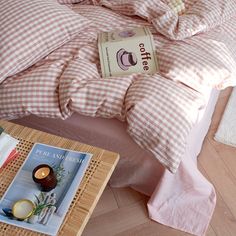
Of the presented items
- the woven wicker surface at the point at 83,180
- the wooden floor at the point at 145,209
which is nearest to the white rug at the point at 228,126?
the wooden floor at the point at 145,209

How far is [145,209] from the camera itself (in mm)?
1307

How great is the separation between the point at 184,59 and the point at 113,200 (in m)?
0.63

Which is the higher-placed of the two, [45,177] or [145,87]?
[145,87]

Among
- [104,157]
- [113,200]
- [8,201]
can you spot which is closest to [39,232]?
[8,201]

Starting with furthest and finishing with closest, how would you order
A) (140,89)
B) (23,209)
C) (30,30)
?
(30,30) → (140,89) → (23,209)

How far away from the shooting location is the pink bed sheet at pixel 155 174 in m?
1.16

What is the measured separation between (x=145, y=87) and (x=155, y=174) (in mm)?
342

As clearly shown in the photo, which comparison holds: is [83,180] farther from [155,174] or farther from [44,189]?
[155,174]

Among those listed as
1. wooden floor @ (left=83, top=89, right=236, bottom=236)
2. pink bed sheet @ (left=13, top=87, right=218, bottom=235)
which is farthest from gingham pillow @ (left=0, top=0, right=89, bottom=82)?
wooden floor @ (left=83, top=89, right=236, bottom=236)

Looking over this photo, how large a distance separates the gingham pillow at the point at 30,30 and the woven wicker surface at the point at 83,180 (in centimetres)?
23

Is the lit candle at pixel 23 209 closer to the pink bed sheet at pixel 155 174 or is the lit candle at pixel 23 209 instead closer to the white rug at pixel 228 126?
the pink bed sheet at pixel 155 174

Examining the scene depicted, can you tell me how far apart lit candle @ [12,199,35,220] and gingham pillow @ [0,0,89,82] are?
18.7 inches

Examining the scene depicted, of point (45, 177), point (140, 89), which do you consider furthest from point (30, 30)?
point (45, 177)

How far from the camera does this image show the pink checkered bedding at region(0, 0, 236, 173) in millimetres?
1028
